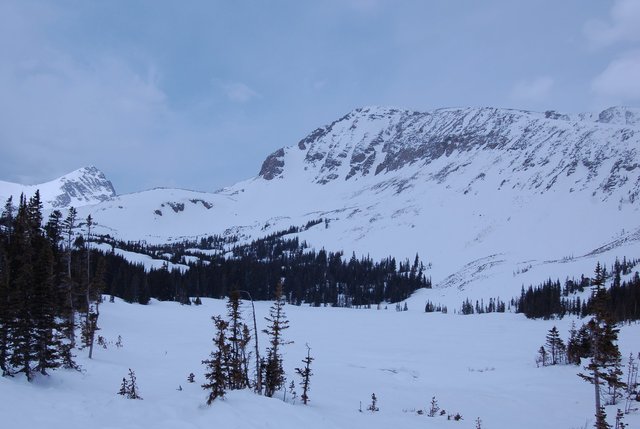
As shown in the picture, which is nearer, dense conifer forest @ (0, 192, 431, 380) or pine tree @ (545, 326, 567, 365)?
dense conifer forest @ (0, 192, 431, 380)

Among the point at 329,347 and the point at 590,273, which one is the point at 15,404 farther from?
the point at 590,273

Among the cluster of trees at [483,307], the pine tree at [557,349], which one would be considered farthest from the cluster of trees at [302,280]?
the pine tree at [557,349]

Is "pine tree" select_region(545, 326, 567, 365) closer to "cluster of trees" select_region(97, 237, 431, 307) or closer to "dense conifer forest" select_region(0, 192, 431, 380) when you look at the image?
"dense conifer forest" select_region(0, 192, 431, 380)

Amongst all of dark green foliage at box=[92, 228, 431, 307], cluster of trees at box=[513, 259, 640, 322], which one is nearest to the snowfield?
cluster of trees at box=[513, 259, 640, 322]

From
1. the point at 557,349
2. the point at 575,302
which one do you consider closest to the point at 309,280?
the point at 575,302

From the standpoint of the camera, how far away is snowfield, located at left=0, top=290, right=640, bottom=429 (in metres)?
16.3

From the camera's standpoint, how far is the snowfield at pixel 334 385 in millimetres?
16344

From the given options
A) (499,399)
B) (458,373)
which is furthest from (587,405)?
(458,373)

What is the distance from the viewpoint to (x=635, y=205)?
175500mm

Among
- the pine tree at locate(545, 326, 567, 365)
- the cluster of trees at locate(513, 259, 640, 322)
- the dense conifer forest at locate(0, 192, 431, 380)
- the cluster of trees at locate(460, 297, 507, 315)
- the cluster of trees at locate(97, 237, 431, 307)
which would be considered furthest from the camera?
the cluster of trees at locate(97, 237, 431, 307)

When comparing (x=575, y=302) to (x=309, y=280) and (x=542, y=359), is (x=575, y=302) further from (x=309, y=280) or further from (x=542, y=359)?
(x=309, y=280)

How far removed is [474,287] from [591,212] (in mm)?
80998

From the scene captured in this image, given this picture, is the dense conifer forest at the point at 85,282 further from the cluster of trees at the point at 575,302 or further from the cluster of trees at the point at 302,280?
the cluster of trees at the point at 575,302

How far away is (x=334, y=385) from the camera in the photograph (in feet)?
93.8
